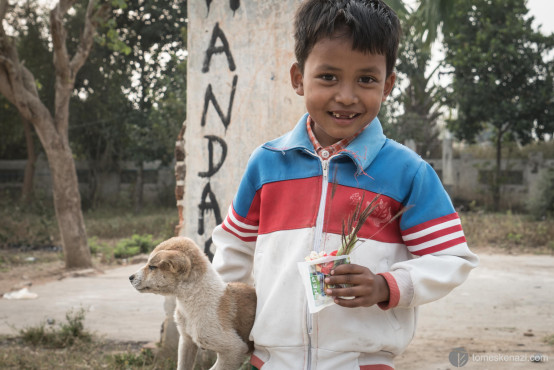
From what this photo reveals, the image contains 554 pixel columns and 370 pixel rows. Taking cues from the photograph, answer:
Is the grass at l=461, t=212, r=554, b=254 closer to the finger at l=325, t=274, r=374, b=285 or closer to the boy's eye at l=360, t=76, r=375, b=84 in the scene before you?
the boy's eye at l=360, t=76, r=375, b=84

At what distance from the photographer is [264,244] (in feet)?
5.52

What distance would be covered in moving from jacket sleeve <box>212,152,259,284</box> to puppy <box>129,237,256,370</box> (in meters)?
0.06

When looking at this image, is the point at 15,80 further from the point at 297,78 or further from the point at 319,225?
the point at 319,225

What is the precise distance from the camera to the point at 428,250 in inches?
59.5

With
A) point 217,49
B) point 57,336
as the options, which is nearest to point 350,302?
point 217,49

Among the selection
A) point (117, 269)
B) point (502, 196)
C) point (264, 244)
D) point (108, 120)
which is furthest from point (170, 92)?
point (264, 244)

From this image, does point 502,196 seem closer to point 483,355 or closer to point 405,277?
point 483,355

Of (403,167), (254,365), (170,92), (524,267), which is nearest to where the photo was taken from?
(403,167)

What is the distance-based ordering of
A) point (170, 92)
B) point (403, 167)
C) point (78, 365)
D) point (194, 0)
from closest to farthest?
point (403, 167), point (194, 0), point (78, 365), point (170, 92)

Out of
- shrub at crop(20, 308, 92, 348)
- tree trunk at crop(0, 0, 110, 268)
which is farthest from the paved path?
tree trunk at crop(0, 0, 110, 268)

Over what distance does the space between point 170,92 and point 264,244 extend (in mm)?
14085

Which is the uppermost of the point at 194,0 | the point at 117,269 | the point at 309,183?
the point at 194,0

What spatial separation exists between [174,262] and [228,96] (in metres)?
2.31

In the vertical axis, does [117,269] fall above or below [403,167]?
below
